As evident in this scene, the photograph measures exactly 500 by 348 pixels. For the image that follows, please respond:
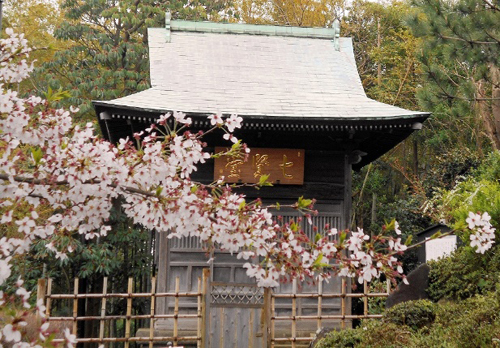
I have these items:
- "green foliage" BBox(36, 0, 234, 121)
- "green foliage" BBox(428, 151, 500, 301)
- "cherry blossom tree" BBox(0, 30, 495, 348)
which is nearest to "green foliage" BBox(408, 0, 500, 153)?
"green foliage" BBox(428, 151, 500, 301)

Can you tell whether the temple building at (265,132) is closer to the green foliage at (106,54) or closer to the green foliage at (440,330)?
the green foliage at (440,330)

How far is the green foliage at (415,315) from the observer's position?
257 inches

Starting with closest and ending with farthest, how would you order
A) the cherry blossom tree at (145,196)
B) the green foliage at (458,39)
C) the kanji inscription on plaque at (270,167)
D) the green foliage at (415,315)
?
1. the cherry blossom tree at (145,196)
2. the green foliage at (415,315)
3. the green foliage at (458,39)
4. the kanji inscription on plaque at (270,167)

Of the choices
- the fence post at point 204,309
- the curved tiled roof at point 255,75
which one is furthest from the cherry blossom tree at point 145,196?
the curved tiled roof at point 255,75

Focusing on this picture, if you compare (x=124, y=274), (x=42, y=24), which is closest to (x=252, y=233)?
(x=124, y=274)

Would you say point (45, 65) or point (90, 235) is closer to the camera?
point (90, 235)

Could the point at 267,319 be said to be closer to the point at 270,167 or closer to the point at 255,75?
the point at 270,167

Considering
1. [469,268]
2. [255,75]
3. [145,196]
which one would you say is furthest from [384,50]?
[145,196]

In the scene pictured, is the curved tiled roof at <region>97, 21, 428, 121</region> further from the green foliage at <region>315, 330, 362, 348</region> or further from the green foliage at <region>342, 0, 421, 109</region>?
the green foliage at <region>342, 0, 421, 109</region>

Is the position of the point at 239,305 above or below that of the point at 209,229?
below

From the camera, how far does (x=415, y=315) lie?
6.54 metres

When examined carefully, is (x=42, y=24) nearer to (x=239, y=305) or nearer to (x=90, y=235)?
(x=239, y=305)

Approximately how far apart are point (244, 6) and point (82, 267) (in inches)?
526

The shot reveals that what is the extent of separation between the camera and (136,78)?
15.7m
